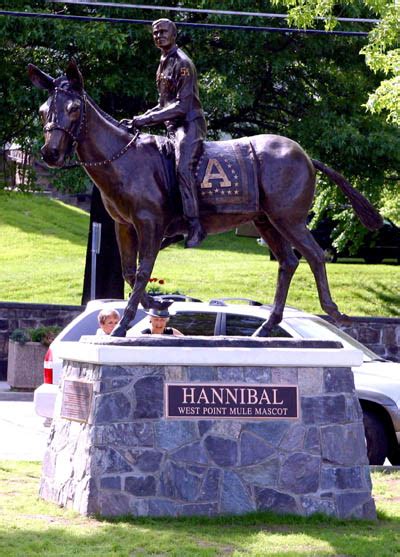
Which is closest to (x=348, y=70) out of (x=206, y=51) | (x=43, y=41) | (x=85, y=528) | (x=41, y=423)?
(x=206, y=51)

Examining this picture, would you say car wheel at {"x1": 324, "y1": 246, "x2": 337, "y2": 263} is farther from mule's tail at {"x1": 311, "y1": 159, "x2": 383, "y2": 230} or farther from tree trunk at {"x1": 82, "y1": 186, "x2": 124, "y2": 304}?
mule's tail at {"x1": 311, "y1": 159, "x2": 383, "y2": 230}

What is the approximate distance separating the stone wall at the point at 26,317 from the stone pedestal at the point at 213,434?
38.0 feet

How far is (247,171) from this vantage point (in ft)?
31.4

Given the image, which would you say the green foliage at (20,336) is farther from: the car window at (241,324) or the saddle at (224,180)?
the saddle at (224,180)

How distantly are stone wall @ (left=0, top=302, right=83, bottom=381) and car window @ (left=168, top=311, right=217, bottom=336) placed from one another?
27.4 ft

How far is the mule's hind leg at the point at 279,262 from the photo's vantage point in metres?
9.91

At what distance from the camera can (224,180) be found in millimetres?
9492

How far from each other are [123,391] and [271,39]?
13026 mm

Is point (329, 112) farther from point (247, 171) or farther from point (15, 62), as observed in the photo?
point (247, 171)

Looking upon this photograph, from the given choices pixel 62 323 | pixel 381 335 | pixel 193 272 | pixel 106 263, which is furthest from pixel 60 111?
pixel 193 272

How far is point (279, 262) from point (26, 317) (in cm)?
1163

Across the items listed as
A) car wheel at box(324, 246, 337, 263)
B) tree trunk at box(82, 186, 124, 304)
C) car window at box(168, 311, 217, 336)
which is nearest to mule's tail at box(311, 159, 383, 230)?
car window at box(168, 311, 217, 336)

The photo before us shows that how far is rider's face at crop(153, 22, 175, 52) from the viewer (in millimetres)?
9586

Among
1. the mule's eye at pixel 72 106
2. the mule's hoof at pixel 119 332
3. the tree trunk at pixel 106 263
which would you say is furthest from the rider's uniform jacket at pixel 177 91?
the tree trunk at pixel 106 263
